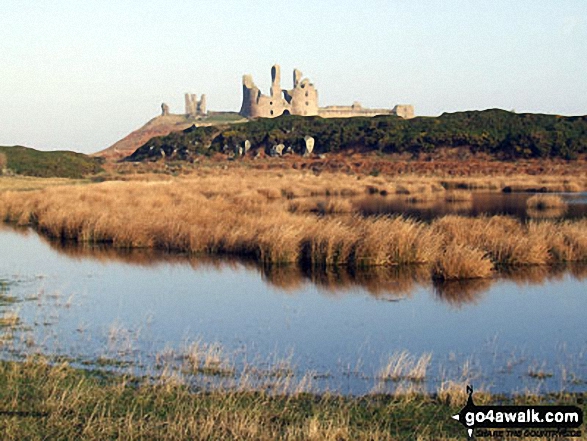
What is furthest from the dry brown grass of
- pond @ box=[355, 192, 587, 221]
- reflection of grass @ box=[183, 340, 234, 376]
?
reflection of grass @ box=[183, 340, 234, 376]

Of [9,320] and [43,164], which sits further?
[43,164]

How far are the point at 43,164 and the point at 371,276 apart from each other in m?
46.4

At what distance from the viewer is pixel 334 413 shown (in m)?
6.84

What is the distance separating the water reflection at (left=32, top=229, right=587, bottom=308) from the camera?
14.6 metres

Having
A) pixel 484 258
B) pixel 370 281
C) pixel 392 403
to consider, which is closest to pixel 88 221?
pixel 370 281

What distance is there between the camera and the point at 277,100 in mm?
123562

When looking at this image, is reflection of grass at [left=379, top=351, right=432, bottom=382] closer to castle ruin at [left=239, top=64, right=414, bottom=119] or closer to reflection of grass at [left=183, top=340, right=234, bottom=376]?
reflection of grass at [left=183, top=340, right=234, bottom=376]

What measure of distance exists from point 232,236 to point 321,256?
294cm

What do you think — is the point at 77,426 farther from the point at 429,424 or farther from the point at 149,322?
the point at 149,322

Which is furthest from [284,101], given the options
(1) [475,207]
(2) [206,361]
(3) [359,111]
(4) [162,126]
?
(2) [206,361]

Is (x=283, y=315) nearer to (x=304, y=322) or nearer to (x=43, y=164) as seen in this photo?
(x=304, y=322)

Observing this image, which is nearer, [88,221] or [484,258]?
[484,258]

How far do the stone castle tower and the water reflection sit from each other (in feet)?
339

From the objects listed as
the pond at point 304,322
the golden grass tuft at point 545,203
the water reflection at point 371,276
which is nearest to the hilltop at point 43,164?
the golden grass tuft at point 545,203
